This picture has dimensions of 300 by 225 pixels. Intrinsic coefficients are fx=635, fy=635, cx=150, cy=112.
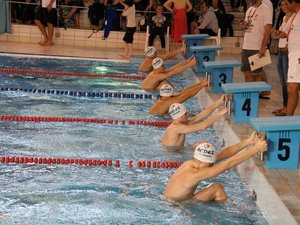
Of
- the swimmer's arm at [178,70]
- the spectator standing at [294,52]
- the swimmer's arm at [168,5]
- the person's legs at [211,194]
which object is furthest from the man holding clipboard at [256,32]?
the swimmer's arm at [168,5]

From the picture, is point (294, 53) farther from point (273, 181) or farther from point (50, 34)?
point (50, 34)

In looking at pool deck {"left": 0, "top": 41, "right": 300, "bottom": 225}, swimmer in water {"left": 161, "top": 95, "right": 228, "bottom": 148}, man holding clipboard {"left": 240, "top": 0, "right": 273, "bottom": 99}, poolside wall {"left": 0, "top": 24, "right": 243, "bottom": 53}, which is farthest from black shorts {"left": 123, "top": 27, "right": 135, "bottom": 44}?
swimmer in water {"left": 161, "top": 95, "right": 228, "bottom": 148}

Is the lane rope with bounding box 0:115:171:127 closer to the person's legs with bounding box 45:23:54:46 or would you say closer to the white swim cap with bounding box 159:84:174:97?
the white swim cap with bounding box 159:84:174:97

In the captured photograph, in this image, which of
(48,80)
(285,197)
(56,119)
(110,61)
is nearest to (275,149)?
(285,197)

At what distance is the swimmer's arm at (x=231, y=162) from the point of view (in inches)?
181

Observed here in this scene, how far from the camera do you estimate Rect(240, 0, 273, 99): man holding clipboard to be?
26.0 feet

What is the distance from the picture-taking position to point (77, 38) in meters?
15.1

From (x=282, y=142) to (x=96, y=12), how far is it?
10.6 metres

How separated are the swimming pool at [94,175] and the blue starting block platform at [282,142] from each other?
409 millimetres

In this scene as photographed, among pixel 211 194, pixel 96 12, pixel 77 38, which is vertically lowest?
pixel 211 194

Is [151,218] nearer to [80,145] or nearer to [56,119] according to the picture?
[80,145]

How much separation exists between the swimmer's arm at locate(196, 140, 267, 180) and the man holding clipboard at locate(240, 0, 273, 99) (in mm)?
3309

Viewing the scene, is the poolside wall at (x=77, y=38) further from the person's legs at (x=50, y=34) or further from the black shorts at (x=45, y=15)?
the black shorts at (x=45, y=15)

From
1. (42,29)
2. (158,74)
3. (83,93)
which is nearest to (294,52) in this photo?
(158,74)
